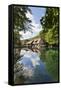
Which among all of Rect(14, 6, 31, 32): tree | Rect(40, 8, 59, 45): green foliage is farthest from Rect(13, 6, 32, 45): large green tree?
Rect(40, 8, 59, 45): green foliage

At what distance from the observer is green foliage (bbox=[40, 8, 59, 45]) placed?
202 cm

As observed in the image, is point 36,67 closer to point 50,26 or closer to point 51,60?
point 51,60

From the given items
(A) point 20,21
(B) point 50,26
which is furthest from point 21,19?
(B) point 50,26

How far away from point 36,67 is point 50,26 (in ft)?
1.04

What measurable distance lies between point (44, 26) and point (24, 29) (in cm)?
16

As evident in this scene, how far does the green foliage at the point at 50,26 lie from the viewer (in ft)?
6.61

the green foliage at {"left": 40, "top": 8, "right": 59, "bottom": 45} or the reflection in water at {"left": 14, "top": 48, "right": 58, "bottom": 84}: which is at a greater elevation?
the green foliage at {"left": 40, "top": 8, "right": 59, "bottom": 45}

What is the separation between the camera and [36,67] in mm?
1985

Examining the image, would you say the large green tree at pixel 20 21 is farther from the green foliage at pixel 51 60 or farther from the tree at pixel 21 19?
the green foliage at pixel 51 60

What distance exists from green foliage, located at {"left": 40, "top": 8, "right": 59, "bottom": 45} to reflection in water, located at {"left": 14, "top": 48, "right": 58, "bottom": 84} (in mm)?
88

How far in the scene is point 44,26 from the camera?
202cm

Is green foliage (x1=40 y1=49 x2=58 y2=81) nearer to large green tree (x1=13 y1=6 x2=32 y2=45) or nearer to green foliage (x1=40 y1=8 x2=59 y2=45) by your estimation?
green foliage (x1=40 y1=8 x2=59 y2=45)

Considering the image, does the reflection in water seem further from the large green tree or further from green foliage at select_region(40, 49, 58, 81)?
the large green tree

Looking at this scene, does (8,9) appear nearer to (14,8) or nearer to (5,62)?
(14,8)
